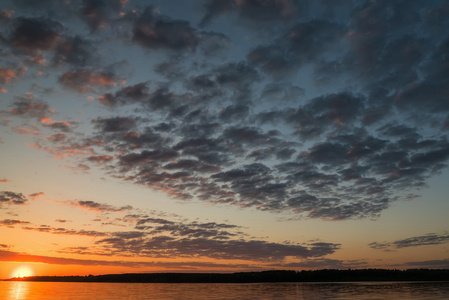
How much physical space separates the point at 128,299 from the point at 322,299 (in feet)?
136

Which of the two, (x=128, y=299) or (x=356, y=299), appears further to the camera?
(x=128, y=299)

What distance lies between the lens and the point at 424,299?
55.4 meters

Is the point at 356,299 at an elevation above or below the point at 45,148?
below

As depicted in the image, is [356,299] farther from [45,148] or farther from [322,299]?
[45,148]

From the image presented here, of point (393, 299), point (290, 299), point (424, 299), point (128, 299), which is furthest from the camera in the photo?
point (128, 299)

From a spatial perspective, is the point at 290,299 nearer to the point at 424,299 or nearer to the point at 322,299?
the point at 322,299

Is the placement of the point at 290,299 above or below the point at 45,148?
below

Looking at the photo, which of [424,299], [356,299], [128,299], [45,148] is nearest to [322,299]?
[356,299]

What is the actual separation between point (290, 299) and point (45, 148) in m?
52.7

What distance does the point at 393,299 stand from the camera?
5919cm

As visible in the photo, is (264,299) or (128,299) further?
(128,299)

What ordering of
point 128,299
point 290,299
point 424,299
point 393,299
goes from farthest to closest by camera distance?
point 128,299 < point 290,299 < point 393,299 < point 424,299

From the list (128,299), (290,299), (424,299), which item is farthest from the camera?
(128,299)

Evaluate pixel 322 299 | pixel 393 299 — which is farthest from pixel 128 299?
pixel 393 299
